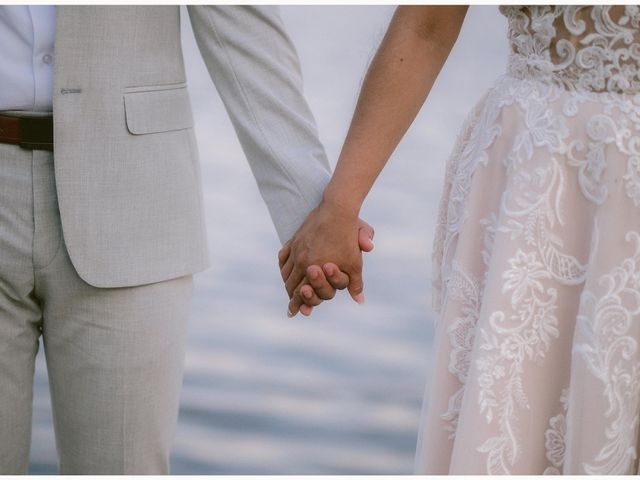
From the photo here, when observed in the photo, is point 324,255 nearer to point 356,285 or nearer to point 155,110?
point 356,285

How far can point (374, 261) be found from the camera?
511cm

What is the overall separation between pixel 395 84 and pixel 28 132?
1.94ft

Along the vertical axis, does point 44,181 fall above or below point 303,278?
above

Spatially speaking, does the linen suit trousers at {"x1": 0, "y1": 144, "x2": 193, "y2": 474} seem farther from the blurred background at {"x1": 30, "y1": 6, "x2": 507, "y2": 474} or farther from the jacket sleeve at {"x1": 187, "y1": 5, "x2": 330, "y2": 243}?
the blurred background at {"x1": 30, "y1": 6, "x2": 507, "y2": 474}

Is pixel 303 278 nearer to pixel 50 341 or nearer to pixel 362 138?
pixel 362 138

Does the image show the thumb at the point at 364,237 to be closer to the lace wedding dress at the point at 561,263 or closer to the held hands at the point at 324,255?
the held hands at the point at 324,255

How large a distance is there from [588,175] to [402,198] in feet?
14.4

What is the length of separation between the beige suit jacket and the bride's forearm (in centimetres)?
14

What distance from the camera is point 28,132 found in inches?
62.9

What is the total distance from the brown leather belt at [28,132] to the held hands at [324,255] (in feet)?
1.48

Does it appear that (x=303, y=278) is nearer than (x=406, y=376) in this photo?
Yes

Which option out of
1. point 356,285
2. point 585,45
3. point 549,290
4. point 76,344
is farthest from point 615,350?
point 76,344

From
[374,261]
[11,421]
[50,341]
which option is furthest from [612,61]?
[374,261]

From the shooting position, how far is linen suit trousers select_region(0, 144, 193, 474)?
1594 mm
